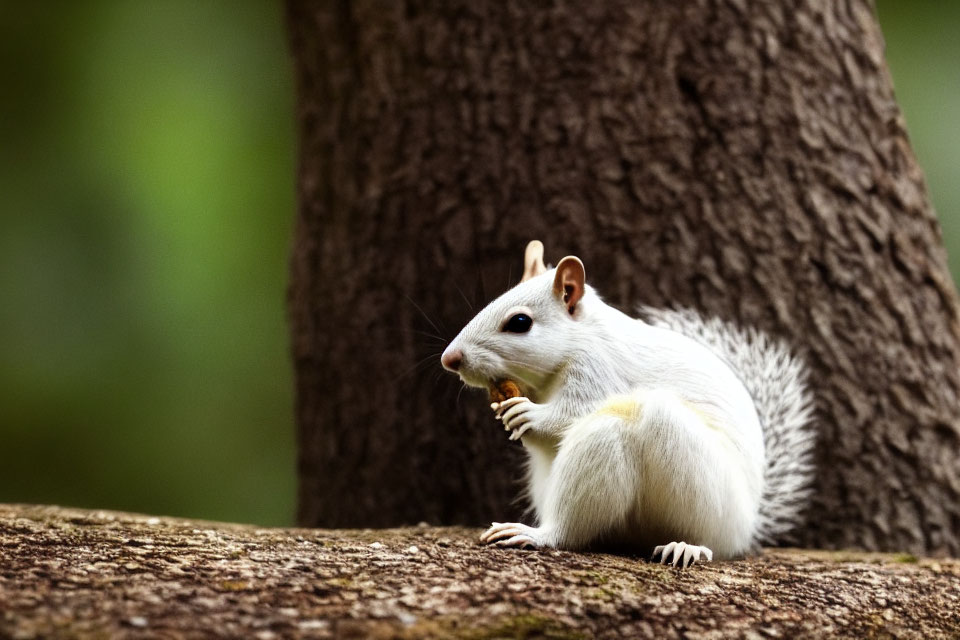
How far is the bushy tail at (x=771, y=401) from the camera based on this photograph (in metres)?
2.47

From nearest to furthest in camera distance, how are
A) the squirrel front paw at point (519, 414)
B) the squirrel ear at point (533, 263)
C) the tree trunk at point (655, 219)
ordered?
the squirrel front paw at point (519, 414)
the squirrel ear at point (533, 263)
the tree trunk at point (655, 219)

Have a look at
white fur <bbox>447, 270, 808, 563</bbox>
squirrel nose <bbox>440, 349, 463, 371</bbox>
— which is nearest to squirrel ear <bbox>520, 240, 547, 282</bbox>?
white fur <bbox>447, 270, 808, 563</bbox>

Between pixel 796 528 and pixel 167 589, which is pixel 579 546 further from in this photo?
pixel 796 528

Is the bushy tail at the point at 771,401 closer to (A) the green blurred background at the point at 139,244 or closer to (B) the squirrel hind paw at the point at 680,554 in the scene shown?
(B) the squirrel hind paw at the point at 680,554

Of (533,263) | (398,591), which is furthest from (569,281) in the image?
(398,591)

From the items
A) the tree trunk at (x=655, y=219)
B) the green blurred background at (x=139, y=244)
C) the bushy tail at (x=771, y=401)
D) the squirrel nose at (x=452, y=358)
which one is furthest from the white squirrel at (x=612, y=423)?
the green blurred background at (x=139, y=244)

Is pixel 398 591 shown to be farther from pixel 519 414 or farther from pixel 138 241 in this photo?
pixel 138 241

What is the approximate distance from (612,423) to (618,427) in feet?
0.05

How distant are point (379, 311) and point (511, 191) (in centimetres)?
56

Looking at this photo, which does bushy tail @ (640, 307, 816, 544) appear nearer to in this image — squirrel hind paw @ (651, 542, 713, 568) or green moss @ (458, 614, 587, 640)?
squirrel hind paw @ (651, 542, 713, 568)

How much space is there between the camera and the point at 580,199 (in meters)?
2.80

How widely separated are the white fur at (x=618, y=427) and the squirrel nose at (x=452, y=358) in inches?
0.5

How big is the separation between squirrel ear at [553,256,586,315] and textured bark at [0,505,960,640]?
0.54 metres

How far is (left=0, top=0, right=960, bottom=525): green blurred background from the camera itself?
5781 mm
